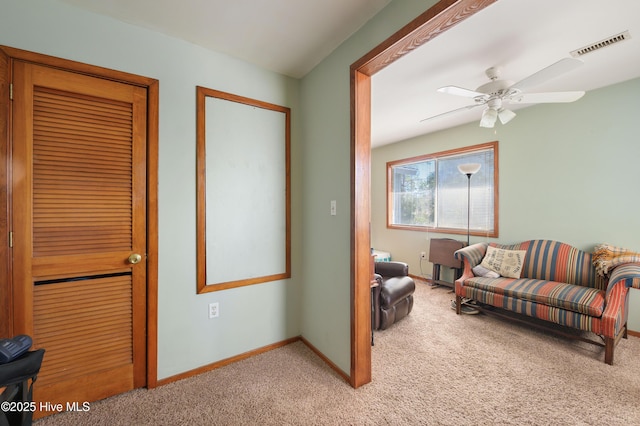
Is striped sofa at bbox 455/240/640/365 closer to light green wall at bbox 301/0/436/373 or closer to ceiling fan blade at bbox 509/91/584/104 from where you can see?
ceiling fan blade at bbox 509/91/584/104

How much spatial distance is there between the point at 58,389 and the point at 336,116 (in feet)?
8.26

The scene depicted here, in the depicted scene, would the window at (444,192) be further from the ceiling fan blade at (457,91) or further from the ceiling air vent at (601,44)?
the ceiling fan blade at (457,91)

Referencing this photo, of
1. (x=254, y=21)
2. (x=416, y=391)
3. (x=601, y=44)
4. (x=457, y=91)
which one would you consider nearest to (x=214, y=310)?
(x=416, y=391)

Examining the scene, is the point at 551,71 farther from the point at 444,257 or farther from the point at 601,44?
the point at 444,257

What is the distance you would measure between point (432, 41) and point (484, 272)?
8.57 feet

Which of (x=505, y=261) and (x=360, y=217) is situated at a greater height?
(x=360, y=217)

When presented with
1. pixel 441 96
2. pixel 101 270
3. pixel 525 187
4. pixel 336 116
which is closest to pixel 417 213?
pixel 525 187

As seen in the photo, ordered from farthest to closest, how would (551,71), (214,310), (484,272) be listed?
(484,272) < (214,310) < (551,71)

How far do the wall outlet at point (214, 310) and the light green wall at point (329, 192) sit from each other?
768 mm

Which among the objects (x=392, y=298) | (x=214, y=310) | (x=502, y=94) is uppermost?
(x=502, y=94)

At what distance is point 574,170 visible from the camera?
3.02 m

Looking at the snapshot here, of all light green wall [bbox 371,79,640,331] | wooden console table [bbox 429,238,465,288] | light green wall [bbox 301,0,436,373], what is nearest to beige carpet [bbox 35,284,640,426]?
light green wall [bbox 301,0,436,373]

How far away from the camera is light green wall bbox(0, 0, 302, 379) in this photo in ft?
5.17

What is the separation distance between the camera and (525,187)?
3418mm
